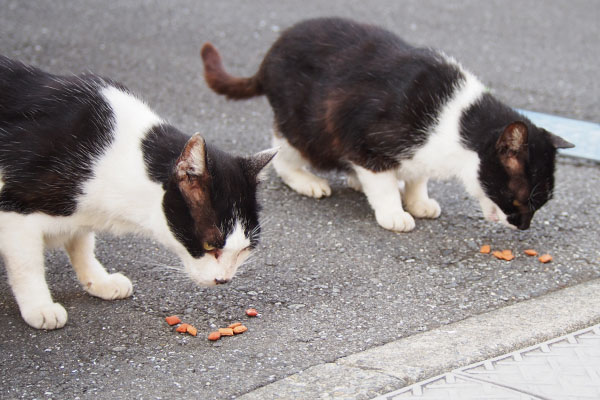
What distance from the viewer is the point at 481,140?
3.72 meters

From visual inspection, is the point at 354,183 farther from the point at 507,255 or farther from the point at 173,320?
the point at 173,320

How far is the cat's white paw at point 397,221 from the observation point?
3.98m

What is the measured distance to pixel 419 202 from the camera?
4.22 metres

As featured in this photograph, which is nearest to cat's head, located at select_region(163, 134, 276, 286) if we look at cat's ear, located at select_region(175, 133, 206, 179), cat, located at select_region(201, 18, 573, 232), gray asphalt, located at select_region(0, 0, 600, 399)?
cat's ear, located at select_region(175, 133, 206, 179)

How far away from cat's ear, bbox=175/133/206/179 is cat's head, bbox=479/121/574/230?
1600 millimetres

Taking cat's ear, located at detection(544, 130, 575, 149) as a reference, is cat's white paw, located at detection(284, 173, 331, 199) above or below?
below

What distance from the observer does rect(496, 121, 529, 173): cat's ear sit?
347 cm

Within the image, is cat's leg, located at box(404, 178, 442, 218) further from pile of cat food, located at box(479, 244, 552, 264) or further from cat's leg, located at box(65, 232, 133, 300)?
cat's leg, located at box(65, 232, 133, 300)

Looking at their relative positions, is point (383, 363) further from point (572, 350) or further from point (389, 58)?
point (389, 58)

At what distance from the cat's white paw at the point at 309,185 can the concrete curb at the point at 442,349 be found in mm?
1511

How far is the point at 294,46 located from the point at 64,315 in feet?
6.95

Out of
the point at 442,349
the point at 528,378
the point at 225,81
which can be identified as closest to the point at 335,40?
the point at 225,81

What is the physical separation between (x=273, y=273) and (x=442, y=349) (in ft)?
3.32

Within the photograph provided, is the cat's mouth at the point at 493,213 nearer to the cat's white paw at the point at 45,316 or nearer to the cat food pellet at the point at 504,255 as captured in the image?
the cat food pellet at the point at 504,255
